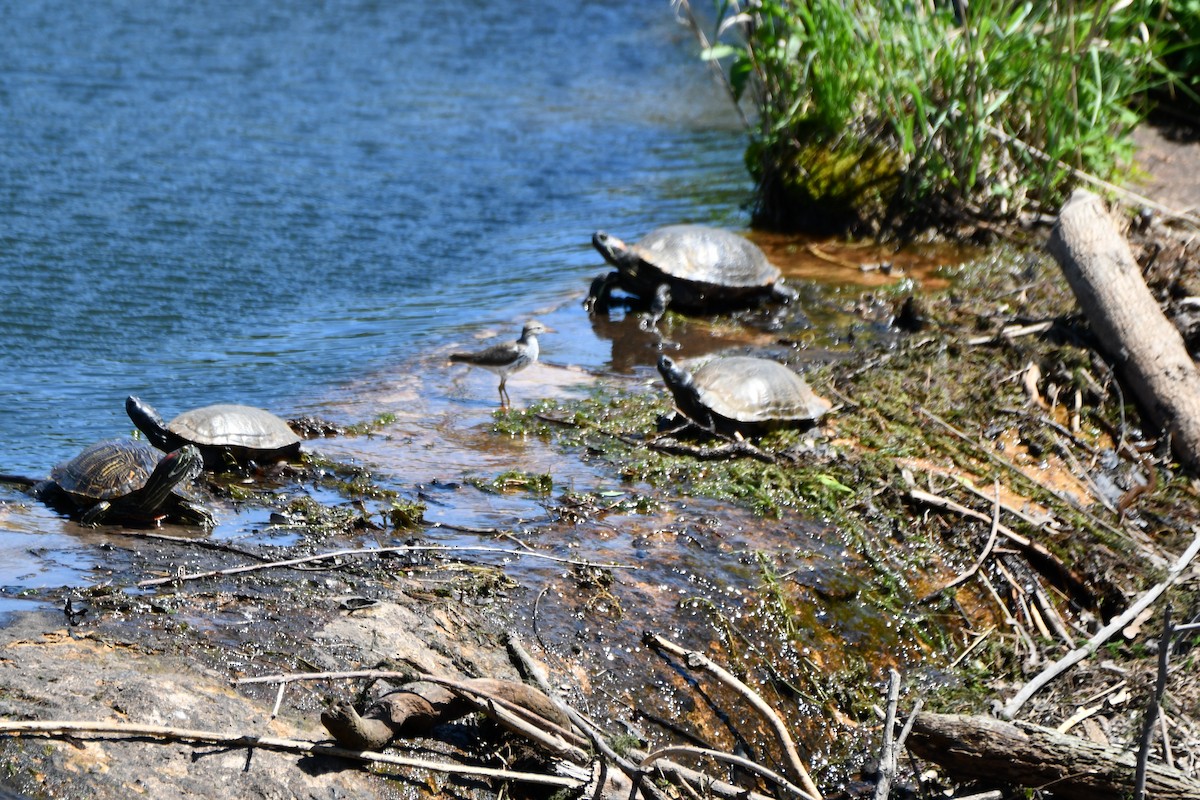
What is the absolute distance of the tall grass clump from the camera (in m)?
8.88

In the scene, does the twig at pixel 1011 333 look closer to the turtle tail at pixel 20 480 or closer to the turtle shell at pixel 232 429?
the turtle shell at pixel 232 429

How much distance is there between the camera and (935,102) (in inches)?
363

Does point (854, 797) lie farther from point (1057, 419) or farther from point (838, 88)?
point (838, 88)

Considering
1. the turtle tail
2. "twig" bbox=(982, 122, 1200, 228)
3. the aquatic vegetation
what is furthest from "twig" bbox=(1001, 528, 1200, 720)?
"twig" bbox=(982, 122, 1200, 228)

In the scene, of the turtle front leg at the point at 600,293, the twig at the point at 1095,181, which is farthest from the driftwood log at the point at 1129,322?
the turtle front leg at the point at 600,293

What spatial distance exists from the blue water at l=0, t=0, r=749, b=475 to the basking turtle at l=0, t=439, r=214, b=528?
95 cm

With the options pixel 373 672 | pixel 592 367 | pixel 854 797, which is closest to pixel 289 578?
pixel 373 672

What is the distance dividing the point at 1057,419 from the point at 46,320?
6.40 meters

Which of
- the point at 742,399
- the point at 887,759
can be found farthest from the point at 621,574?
the point at 742,399

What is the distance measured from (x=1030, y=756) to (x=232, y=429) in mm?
3487

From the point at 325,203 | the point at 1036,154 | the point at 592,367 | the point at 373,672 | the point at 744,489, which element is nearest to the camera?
the point at 373,672

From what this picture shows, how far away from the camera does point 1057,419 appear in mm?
6582

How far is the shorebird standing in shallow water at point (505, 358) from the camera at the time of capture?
6.44 m

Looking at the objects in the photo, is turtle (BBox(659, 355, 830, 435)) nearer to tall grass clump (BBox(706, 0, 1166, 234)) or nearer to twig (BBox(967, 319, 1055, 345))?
twig (BBox(967, 319, 1055, 345))
